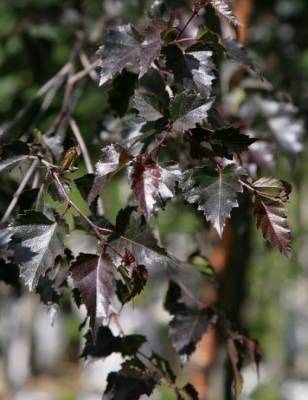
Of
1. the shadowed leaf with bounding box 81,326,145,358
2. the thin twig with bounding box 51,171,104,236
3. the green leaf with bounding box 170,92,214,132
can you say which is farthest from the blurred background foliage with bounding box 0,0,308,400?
the green leaf with bounding box 170,92,214,132

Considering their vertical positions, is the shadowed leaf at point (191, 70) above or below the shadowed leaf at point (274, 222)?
above

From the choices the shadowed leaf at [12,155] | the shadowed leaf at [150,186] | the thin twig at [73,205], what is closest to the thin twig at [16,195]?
the shadowed leaf at [12,155]

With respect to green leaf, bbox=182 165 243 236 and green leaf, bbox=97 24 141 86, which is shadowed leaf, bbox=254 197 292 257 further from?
green leaf, bbox=97 24 141 86

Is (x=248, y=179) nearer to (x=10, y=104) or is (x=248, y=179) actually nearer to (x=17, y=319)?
(x=10, y=104)

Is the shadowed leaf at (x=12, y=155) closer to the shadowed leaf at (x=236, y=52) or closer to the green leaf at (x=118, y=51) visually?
the green leaf at (x=118, y=51)

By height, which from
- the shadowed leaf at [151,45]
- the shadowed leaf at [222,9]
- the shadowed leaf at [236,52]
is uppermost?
the shadowed leaf at [222,9]

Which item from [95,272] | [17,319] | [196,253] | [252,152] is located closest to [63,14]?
[252,152]

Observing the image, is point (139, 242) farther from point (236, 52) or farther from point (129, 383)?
point (236, 52)
